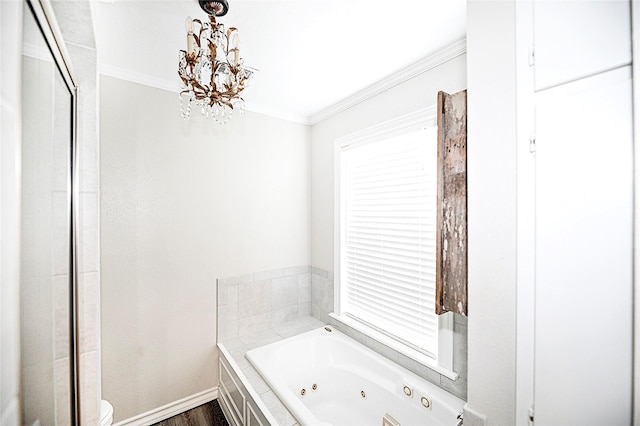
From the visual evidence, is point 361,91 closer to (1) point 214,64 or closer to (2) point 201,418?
(1) point 214,64

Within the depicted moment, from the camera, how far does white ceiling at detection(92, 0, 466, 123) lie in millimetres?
1417

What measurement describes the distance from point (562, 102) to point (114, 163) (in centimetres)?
245

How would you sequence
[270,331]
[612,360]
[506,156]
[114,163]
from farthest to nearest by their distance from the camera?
[270,331] → [114,163] → [506,156] → [612,360]

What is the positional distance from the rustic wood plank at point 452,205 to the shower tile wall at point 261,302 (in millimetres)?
1762

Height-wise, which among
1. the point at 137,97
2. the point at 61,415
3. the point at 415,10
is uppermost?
the point at 415,10

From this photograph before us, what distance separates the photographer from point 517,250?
3.26 ft

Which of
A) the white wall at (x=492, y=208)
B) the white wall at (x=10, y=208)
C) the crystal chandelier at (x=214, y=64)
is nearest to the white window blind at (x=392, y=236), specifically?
the white wall at (x=492, y=208)

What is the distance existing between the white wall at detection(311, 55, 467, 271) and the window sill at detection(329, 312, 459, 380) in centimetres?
53

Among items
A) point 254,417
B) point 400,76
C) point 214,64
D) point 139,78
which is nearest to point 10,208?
point 214,64

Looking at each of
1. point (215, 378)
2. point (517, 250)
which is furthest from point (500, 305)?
point (215, 378)

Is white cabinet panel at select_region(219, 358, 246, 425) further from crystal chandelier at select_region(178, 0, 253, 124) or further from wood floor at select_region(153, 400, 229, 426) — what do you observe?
Answer: crystal chandelier at select_region(178, 0, 253, 124)

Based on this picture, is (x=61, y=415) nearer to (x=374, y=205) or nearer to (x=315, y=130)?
(x=374, y=205)

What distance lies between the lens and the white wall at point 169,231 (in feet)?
6.59

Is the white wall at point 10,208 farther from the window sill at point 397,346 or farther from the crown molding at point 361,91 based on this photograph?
the window sill at point 397,346
